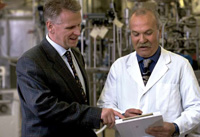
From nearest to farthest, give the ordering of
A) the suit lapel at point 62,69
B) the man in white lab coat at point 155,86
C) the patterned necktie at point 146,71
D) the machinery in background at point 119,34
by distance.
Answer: the suit lapel at point 62,69, the man in white lab coat at point 155,86, the patterned necktie at point 146,71, the machinery in background at point 119,34

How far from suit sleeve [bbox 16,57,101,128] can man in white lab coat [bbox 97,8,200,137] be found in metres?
0.24

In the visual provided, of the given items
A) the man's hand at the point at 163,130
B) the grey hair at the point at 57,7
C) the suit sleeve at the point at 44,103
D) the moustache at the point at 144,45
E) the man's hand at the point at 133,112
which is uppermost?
the grey hair at the point at 57,7

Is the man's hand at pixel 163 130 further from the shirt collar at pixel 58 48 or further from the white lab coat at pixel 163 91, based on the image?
the shirt collar at pixel 58 48

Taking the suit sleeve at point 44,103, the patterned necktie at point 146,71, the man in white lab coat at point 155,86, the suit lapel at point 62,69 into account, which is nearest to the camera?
the suit sleeve at point 44,103

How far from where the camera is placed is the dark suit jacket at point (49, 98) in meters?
1.38

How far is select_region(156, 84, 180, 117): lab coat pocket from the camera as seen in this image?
1.63 metres

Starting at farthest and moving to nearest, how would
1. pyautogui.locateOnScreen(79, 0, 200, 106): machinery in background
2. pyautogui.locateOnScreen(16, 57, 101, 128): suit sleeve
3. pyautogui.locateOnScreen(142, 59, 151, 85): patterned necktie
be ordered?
pyautogui.locateOnScreen(79, 0, 200, 106): machinery in background
pyautogui.locateOnScreen(142, 59, 151, 85): patterned necktie
pyautogui.locateOnScreen(16, 57, 101, 128): suit sleeve

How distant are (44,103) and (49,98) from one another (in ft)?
0.10

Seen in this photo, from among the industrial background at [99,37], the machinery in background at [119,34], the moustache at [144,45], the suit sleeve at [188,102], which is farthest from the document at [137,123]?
the machinery in background at [119,34]

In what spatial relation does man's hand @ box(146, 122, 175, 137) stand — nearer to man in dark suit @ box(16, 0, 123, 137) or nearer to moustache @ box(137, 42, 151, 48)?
man in dark suit @ box(16, 0, 123, 137)

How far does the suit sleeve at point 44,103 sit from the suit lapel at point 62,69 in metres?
0.08

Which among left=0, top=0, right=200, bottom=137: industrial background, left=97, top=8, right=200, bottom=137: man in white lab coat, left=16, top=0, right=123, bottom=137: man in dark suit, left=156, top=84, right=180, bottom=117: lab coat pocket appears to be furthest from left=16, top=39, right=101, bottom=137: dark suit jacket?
left=0, top=0, right=200, bottom=137: industrial background

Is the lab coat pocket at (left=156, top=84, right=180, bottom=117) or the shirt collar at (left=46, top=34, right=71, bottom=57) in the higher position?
the shirt collar at (left=46, top=34, right=71, bottom=57)

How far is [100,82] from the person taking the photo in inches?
149
